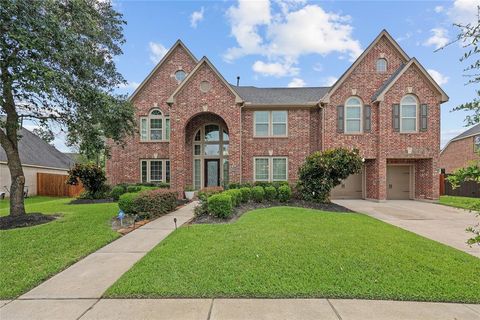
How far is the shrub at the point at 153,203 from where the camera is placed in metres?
8.82

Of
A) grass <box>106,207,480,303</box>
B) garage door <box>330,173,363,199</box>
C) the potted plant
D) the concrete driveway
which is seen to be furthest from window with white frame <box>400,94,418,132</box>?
the potted plant

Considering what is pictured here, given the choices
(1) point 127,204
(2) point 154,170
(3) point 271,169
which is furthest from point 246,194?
(2) point 154,170

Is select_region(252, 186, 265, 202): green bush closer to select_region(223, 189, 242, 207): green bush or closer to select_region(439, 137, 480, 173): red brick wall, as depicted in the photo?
select_region(223, 189, 242, 207): green bush

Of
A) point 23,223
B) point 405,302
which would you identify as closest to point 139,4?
point 23,223

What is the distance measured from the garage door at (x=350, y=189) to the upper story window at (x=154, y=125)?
1139cm

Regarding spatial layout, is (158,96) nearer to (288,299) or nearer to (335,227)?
(335,227)

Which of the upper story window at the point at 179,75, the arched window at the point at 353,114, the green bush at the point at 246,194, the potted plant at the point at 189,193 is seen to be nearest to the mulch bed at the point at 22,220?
the potted plant at the point at 189,193

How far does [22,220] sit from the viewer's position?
811 cm

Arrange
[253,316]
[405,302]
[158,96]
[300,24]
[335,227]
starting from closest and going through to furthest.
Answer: [253,316], [405,302], [335,227], [300,24], [158,96]

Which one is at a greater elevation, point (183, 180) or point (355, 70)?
point (355, 70)

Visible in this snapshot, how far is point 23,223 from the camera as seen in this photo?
792 centimetres

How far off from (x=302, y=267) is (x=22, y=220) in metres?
8.85

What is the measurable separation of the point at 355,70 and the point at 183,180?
1170 centimetres

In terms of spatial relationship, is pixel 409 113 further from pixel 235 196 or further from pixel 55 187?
pixel 55 187
